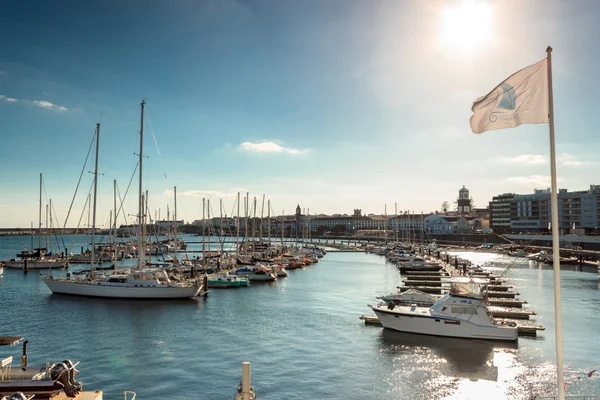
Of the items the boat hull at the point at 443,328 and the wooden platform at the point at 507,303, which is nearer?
the boat hull at the point at 443,328

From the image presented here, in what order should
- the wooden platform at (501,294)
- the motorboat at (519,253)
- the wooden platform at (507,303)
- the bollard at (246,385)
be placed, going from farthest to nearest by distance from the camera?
the motorboat at (519,253), the wooden platform at (501,294), the wooden platform at (507,303), the bollard at (246,385)

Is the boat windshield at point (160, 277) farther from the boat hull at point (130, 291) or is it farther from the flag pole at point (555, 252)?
the flag pole at point (555, 252)

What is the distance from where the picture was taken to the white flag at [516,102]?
10.3m

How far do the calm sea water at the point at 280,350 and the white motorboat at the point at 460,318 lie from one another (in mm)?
767

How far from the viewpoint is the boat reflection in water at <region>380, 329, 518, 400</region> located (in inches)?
917

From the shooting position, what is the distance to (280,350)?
29.8m

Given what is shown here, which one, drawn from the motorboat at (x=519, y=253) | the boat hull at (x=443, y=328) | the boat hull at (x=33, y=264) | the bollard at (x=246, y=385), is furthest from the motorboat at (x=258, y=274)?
the motorboat at (x=519, y=253)

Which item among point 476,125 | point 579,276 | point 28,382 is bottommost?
point 579,276

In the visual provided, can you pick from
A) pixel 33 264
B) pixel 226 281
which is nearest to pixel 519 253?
pixel 226 281

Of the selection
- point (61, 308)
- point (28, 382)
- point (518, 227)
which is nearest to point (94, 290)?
point (61, 308)

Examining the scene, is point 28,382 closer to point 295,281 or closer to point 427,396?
point 427,396

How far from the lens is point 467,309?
32594 millimetres

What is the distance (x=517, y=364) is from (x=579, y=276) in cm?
5749

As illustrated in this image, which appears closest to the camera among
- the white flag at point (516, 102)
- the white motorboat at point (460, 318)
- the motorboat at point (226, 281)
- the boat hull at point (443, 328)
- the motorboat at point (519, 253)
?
the white flag at point (516, 102)
